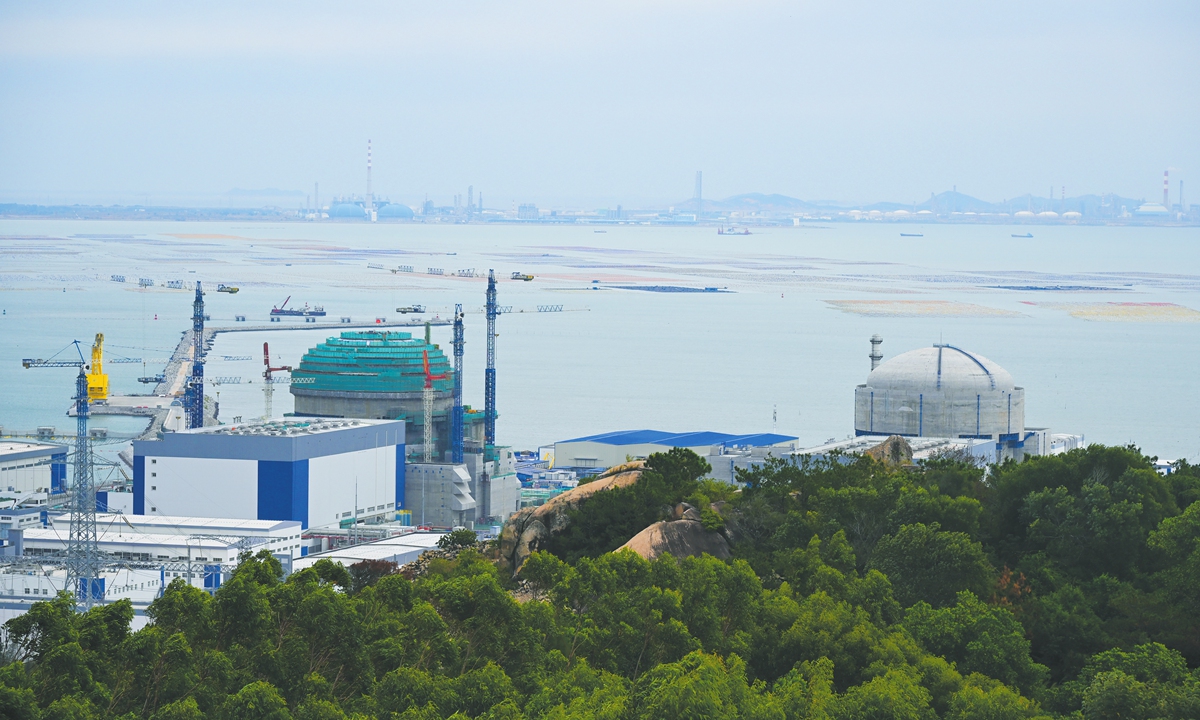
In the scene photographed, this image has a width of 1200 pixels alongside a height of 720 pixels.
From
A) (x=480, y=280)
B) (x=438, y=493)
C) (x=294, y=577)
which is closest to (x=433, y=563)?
(x=294, y=577)

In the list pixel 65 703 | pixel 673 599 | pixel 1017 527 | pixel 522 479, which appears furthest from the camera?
pixel 522 479

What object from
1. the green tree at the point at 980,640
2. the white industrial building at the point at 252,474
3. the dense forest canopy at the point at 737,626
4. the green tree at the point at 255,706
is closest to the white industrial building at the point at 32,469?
the white industrial building at the point at 252,474

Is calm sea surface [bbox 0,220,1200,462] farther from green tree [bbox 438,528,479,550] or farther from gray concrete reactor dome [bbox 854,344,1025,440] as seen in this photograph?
green tree [bbox 438,528,479,550]

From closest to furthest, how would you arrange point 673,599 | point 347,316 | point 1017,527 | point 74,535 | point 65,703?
point 65,703 → point 673,599 → point 1017,527 → point 74,535 → point 347,316

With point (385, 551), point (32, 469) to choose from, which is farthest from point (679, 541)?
point (32, 469)

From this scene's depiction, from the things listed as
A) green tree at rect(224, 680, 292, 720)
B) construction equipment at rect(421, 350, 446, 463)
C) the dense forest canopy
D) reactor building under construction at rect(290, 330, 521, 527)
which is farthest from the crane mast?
green tree at rect(224, 680, 292, 720)

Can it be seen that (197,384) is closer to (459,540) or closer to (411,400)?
(411,400)

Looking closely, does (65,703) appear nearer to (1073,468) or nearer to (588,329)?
(1073,468)
